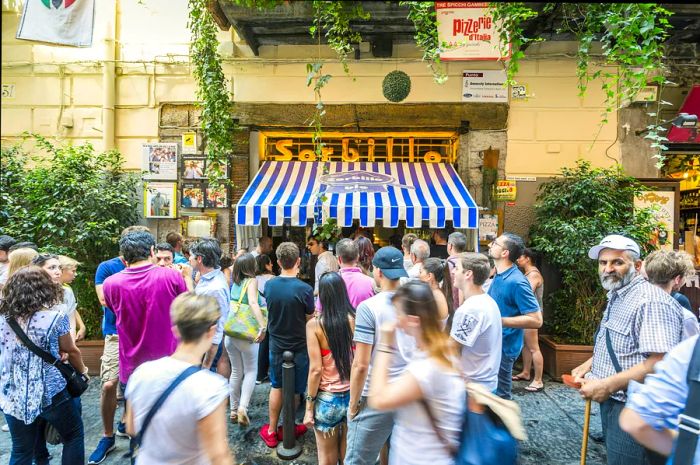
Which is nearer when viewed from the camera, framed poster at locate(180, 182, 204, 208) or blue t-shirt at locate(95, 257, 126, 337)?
blue t-shirt at locate(95, 257, 126, 337)

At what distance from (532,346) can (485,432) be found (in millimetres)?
4240

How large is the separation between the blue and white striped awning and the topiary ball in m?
1.22

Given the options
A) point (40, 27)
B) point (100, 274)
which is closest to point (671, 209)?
point (100, 274)

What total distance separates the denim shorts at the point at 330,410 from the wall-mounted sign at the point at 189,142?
5.71 m

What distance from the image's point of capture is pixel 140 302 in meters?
3.36

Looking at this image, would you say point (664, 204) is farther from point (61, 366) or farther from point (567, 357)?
point (61, 366)

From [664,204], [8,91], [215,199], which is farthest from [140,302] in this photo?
[664,204]

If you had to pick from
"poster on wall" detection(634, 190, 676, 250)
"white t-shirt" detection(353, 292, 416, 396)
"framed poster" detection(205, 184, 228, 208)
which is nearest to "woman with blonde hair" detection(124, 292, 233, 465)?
"white t-shirt" detection(353, 292, 416, 396)

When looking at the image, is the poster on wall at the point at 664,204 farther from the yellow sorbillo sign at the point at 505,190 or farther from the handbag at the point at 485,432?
the handbag at the point at 485,432

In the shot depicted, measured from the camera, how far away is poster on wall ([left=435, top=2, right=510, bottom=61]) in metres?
6.28

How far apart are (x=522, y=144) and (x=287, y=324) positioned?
18.3 feet

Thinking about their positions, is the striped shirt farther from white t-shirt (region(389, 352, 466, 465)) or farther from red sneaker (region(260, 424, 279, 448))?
red sneaker (region(260, 424, 279, 448))

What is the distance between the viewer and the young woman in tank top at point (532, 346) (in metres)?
5.48

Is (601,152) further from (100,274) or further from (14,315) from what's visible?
(14,315)
